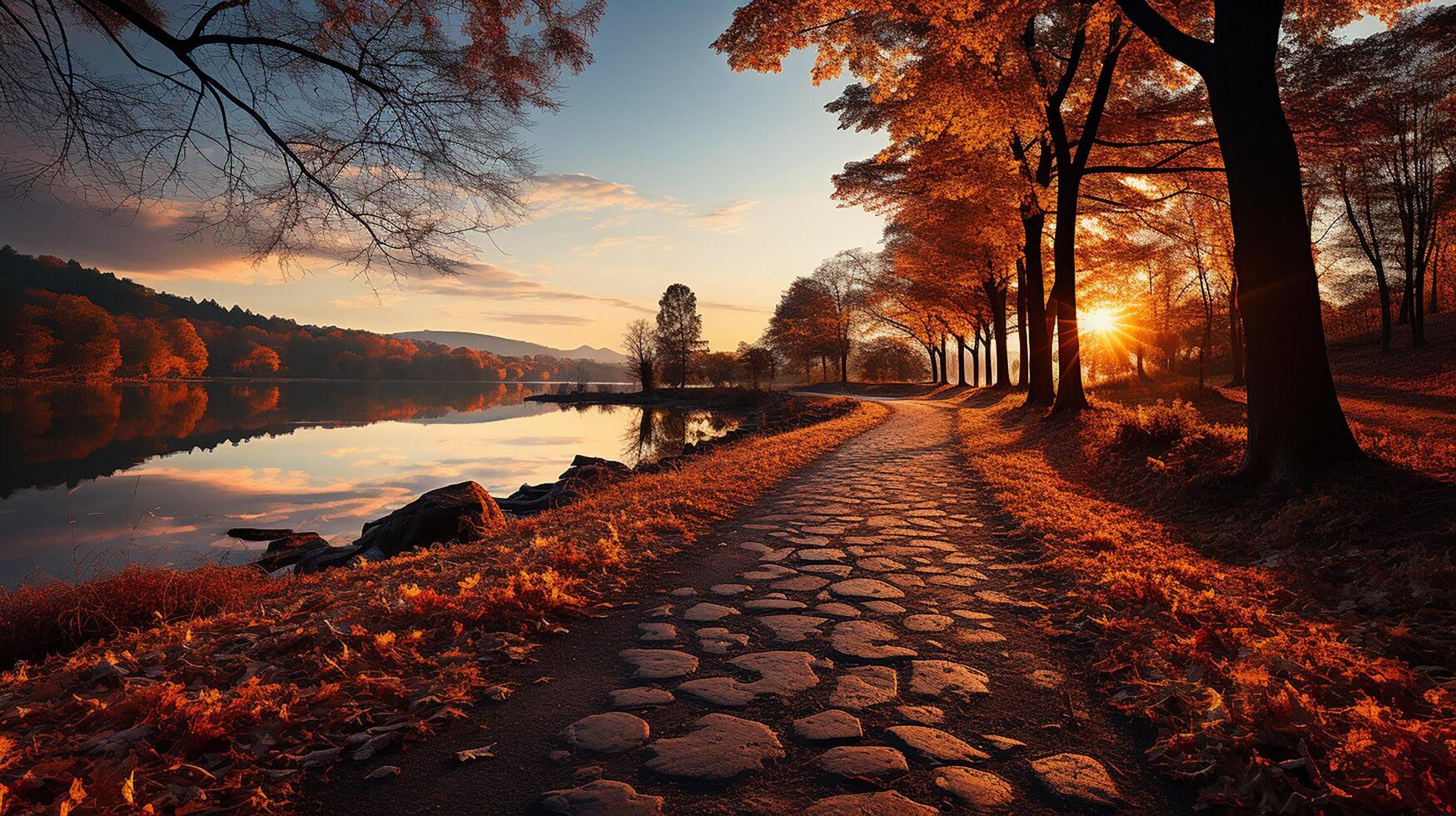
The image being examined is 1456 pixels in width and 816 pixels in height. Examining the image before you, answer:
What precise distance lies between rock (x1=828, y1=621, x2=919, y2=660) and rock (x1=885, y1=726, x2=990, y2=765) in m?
0.68

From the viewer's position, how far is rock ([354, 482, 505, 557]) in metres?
7.44

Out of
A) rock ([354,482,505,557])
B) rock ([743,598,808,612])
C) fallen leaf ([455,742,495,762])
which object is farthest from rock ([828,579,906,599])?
rock ([354,482,505,557])

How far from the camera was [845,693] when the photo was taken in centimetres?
263

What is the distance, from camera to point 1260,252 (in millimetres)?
5188

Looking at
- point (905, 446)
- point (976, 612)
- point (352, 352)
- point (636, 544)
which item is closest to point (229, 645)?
point (636, 544)

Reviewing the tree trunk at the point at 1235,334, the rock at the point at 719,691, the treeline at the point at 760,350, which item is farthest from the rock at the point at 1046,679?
the treeline at the point at 760,350

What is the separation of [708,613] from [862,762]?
5.53 feet

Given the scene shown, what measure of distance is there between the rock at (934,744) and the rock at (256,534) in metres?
12.3

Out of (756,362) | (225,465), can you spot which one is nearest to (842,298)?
(756,362)

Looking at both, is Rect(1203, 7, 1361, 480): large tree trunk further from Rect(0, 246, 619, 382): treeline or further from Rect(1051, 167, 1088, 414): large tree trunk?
Rect(0, 246, 619, 382): treeline

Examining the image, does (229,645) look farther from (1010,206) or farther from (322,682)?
(1010,206)

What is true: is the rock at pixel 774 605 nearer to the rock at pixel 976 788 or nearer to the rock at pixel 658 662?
the rock at pixel 658 662

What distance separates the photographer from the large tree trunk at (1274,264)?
16.5 feet

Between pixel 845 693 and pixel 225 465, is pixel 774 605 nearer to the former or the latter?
pixel 845 693
